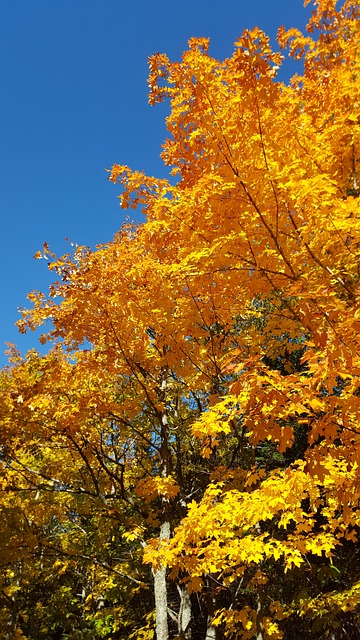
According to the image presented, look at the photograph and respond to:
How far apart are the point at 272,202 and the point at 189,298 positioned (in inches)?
78.1

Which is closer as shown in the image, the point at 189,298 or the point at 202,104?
the point at 202,104

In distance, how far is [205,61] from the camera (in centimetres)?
318

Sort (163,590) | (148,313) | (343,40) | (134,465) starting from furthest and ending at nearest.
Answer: (134,465) < (163,590) < (148,313) < (343,40)

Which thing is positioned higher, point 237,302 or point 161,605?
point 237,302

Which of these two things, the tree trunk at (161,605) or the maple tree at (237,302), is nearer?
the maple tree at (237,302)

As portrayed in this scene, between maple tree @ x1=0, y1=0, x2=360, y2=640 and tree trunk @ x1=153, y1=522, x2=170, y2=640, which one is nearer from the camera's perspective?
maple tree @ x1=0, y1=0, x2=360, y2=640

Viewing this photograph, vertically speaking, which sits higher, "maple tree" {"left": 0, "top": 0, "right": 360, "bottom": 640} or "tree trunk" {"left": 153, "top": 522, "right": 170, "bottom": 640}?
"maple tree" {"left": 0, "top": 0, "right": 360, "bottom": 640}

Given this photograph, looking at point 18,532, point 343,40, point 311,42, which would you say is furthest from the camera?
point 18,532

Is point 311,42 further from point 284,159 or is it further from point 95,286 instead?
point 95,286

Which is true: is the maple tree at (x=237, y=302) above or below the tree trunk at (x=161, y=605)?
above

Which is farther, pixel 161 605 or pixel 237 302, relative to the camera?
pixel 161 605

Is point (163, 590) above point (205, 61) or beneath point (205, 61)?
beneath

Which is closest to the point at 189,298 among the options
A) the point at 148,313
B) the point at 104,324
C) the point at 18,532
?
the point at 148,313

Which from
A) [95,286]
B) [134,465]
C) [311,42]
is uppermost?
[311,42]
